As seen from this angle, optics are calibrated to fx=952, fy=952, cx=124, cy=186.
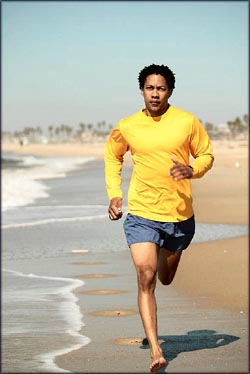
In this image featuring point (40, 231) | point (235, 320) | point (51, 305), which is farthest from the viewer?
point (40, 231)

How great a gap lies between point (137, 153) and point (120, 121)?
29 centimetres

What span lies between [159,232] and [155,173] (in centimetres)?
40

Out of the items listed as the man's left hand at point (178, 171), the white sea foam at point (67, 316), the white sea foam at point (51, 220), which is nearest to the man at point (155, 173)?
the man's left hand at point (178, 171)

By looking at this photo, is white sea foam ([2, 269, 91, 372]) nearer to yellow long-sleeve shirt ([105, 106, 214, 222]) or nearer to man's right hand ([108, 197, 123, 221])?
man's right hand ([108, 197, 123, 221])

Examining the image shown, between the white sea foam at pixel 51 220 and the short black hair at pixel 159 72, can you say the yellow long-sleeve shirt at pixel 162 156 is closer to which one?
the short black hair at pixel 159 72

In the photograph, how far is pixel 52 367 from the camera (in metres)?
5.95

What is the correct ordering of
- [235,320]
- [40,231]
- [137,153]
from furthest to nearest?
[40,231], [235,320], [137,153]

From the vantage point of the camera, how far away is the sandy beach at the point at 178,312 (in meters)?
6.10

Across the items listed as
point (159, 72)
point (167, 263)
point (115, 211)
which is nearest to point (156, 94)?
point (159, 72)

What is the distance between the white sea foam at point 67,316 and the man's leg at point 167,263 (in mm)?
799

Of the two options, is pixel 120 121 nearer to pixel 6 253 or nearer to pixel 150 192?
pixel 150 192

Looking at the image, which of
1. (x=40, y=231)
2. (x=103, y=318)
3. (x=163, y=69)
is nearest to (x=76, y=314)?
(x=103, y=318)

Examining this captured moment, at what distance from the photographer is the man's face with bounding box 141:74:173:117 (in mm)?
5943

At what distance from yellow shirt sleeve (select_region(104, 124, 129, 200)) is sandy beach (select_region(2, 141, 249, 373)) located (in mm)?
1094
